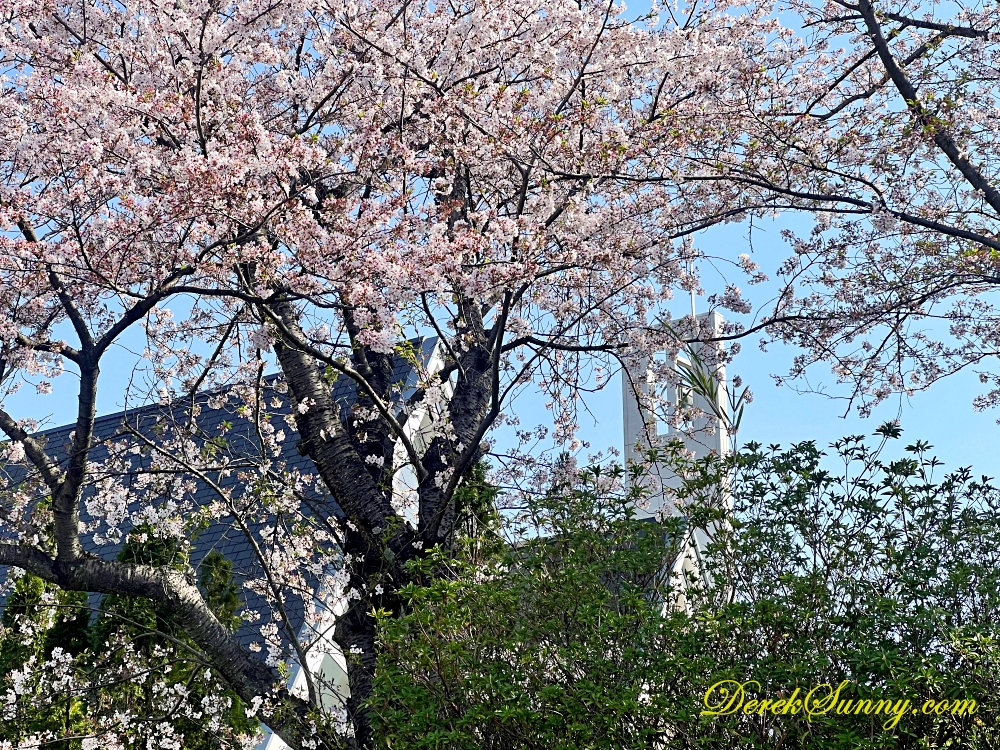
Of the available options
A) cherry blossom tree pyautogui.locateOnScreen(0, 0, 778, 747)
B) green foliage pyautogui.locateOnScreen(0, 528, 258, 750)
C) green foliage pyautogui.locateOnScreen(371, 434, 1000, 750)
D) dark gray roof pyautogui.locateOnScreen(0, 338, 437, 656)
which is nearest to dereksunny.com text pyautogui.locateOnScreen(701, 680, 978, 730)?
green foliage pyautogui.locateOnScreen(371, 434, 1000, 750)

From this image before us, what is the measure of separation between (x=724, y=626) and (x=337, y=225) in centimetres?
345

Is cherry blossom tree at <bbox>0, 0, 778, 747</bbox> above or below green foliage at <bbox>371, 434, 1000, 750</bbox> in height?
above

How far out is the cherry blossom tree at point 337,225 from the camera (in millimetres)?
5949

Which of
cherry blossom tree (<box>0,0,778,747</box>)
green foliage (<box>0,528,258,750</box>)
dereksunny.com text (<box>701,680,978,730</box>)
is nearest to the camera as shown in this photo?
dereksunny.com text (<box>701,680,978,730</box>)

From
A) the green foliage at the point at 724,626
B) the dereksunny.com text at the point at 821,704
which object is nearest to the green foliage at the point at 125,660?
the green foliage at the point at 724,626

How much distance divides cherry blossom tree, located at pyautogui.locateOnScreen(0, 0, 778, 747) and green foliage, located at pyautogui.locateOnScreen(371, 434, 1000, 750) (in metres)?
1.51

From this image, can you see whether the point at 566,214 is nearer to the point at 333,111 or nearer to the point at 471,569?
the point at 333,111

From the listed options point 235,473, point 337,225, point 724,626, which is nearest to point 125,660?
point 235,473

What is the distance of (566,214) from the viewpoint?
6996 millimetres

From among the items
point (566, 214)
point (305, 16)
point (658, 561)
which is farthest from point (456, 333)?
point (658, 561)

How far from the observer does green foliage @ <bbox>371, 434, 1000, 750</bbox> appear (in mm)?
4250

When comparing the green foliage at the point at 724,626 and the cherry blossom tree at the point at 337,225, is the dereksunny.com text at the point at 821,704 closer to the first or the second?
the green foliage at the point at 724,626

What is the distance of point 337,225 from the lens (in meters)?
6.27

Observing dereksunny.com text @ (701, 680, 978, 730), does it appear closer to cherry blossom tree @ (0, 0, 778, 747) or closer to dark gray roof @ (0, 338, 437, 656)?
cherry blossom tree @ (0, 0, 778, 747)
